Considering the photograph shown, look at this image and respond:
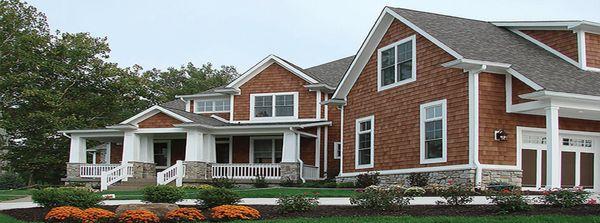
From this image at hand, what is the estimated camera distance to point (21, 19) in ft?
134

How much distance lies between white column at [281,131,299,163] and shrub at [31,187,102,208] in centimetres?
1352

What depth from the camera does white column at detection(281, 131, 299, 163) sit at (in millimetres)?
30984

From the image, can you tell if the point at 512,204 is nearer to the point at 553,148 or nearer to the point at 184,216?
the point at 553,148

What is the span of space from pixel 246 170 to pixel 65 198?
47.9 ft

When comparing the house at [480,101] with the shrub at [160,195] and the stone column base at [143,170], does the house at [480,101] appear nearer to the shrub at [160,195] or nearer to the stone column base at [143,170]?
the shrub at [160,195]

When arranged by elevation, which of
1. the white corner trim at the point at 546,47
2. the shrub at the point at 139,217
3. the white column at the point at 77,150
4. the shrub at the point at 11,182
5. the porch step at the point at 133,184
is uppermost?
the white corner trim at the point at 546,47

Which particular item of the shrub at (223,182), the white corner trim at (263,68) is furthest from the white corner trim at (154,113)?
the white corner trim at (263,68)

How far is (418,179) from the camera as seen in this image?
21938mm

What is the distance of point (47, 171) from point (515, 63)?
92.5ft

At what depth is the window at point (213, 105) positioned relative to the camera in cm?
3575

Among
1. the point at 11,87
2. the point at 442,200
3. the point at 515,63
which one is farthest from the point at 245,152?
the point at 442,200

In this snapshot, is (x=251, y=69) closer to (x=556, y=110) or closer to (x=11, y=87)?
(x=11, y=87)

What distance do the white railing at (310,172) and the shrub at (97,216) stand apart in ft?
51.8

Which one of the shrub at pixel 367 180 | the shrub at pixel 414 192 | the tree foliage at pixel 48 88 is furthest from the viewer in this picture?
the tree foliage at pixel 48 88
